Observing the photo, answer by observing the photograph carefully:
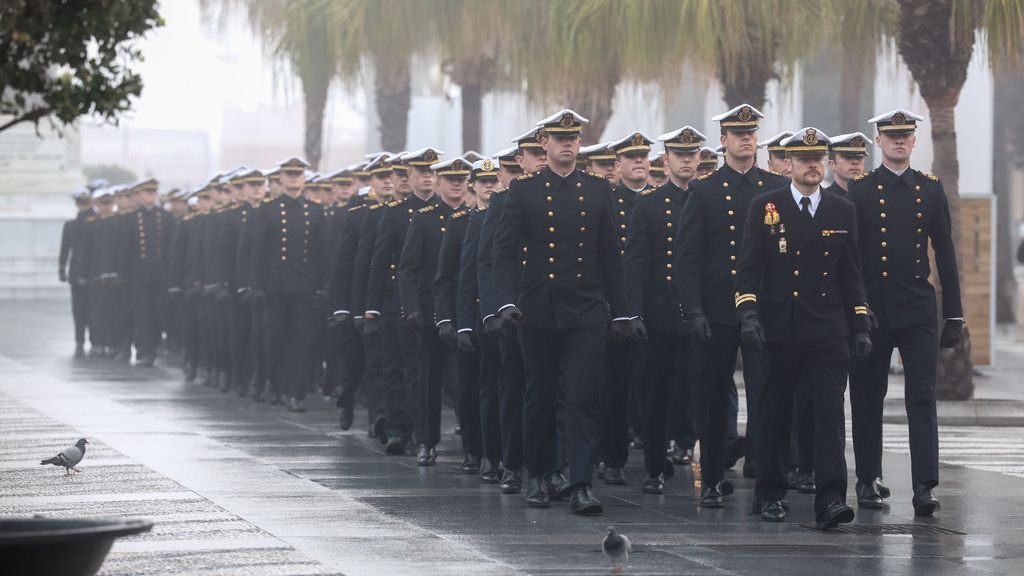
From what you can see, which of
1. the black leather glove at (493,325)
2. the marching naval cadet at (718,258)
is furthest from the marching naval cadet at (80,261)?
the marching naval cadet at (718,258)

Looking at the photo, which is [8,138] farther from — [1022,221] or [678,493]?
[1022,221]

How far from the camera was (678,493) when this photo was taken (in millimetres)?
12195

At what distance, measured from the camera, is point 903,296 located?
1127 centimetres

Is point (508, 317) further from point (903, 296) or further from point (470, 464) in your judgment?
point (470, 464)

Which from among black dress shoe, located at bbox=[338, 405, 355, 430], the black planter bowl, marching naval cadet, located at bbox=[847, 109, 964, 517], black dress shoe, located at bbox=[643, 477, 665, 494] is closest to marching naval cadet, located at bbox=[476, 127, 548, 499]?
black dress shoe, located at bbox=[643, 477, 665, 494]

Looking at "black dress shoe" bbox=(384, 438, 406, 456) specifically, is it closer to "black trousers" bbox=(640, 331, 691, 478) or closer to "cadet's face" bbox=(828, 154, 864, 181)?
"black trousers" bbox=(640, 331, 691, 478)

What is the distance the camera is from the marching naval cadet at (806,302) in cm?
1067

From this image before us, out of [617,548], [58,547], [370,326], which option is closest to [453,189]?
[370,326]

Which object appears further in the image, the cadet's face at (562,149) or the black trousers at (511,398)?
the black trousers at (511,398)

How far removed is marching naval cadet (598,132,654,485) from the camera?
1271cm

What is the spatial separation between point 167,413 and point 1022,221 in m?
71.4

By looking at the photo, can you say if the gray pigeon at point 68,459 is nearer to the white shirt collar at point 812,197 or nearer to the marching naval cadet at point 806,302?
the marching naval cadet at point 806,302

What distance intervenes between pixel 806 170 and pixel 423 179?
14.1 ft

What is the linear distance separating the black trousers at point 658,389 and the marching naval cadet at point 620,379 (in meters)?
0.16
